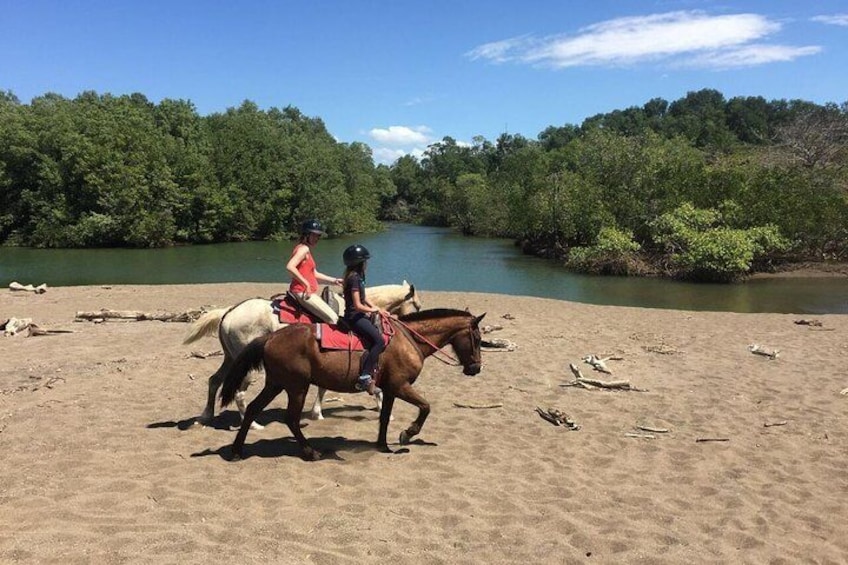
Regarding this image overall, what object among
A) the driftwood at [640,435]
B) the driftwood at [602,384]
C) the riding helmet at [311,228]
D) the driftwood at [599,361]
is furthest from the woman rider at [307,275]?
the driftwood at [599,361]

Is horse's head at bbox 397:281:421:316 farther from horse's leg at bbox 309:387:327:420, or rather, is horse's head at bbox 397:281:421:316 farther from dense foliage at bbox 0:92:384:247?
dense foliage at bbox 0:92:384:247

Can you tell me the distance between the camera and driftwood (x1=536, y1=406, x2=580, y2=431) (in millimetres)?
7535

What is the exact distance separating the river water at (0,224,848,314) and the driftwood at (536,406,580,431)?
16317 millimetres

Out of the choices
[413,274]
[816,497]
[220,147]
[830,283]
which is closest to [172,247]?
[220,147]

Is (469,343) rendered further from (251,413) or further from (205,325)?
(205,325)

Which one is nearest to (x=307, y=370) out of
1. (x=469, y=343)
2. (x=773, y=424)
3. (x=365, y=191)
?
(x=469, y=343)

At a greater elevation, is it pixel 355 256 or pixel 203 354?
pixel 355 256

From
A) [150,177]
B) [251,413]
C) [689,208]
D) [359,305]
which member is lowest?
[251,413]

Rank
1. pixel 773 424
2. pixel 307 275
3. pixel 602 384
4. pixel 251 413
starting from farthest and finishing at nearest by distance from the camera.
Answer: pixel 602 384 → pixel 773 424 → pixel 307 275 → pixel 251 413

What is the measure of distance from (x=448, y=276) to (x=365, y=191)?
1921 inches

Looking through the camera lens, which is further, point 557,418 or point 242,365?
point 557,418

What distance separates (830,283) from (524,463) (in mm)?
30262

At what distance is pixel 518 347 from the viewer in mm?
12234

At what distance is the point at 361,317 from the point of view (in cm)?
607
